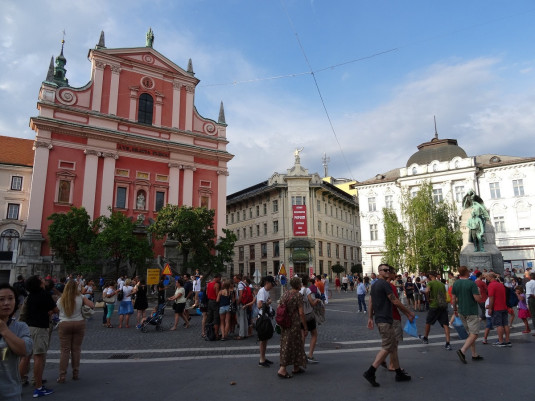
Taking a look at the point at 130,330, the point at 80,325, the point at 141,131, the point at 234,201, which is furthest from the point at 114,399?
the point at 234,201

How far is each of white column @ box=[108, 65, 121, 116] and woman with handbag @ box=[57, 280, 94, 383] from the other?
30.8 metres

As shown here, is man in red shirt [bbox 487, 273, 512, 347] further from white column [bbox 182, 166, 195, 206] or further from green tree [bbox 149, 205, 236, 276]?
white column [bbox 182, 166, 195, 206]

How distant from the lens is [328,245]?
2106 inches

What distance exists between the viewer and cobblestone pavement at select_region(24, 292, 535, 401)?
18.8ft

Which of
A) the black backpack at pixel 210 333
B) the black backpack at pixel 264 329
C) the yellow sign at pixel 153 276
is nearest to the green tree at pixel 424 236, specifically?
the yellow sign at pixel 153 276

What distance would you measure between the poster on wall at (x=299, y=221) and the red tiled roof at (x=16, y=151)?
99.1ft

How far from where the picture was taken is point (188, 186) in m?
36.5

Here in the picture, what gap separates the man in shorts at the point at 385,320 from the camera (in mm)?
5984

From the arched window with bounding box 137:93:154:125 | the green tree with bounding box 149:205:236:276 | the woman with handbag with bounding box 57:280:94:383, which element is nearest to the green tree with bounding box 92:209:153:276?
the green tree with bounding box 149:205:236:276

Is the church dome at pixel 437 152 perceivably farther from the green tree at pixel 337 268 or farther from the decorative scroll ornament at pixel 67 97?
the decorative scroll ornament at pixel 67 97

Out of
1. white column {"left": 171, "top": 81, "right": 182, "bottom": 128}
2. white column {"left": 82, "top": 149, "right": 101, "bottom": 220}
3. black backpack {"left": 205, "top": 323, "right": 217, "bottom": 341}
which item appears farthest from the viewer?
white column {"left": 171, "top": 81, "right": 182, "bottom": 128}

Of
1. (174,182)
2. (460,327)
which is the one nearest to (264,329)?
(460,327)

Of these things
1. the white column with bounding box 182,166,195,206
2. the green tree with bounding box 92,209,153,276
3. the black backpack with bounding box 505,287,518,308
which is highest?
the white column with bounding box 182,166,195,206

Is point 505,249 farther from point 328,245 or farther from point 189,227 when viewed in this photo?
point 189,227
